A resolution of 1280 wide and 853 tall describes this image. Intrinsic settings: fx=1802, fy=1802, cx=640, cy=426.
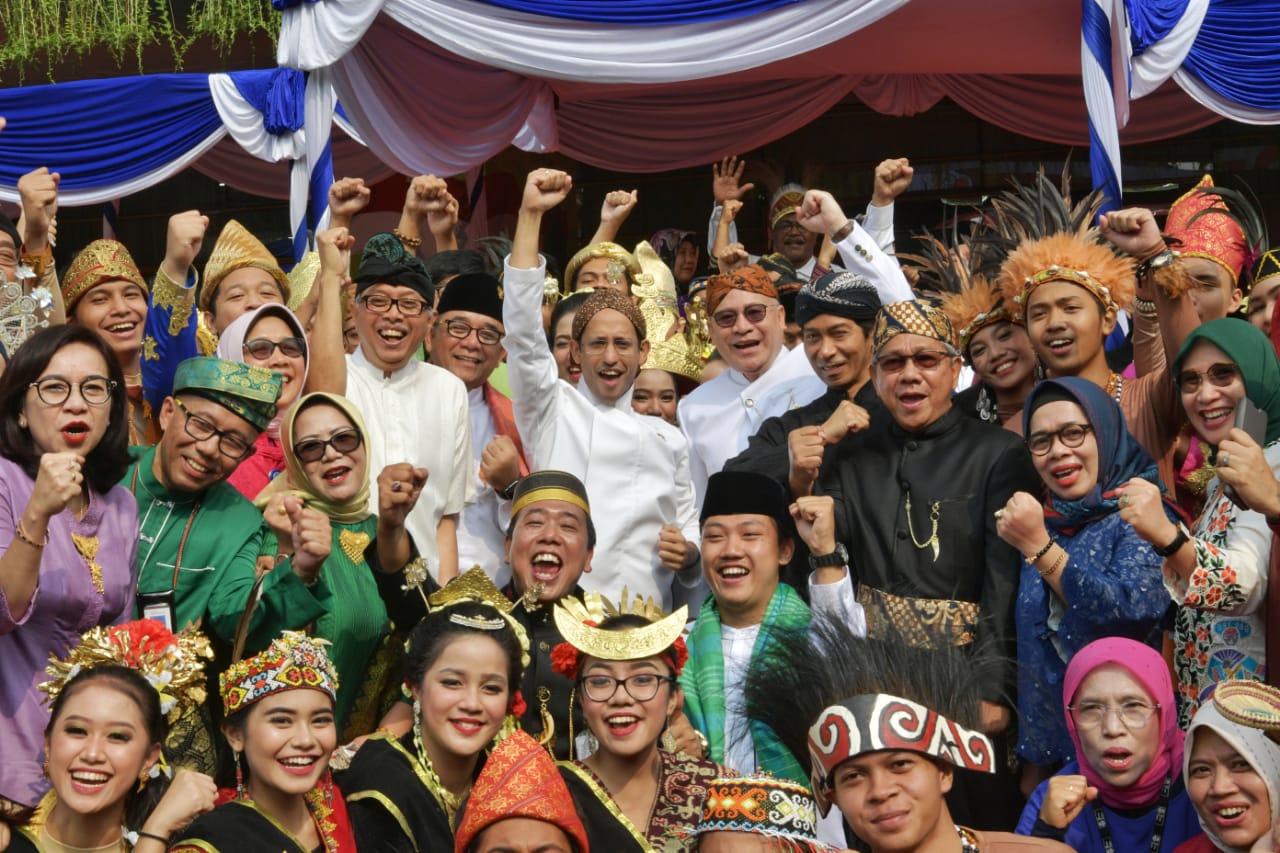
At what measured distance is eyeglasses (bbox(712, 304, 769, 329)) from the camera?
6016 millimetres

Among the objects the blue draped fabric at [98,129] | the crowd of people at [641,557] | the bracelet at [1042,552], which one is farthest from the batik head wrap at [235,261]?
the blue draped fabric at [98,129]

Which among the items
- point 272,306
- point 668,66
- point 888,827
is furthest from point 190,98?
point 888,827

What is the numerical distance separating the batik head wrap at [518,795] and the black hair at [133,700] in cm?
71

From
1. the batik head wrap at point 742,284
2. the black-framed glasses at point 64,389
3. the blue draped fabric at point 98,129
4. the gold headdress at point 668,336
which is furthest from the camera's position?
the blue draped fabric at point 98,129

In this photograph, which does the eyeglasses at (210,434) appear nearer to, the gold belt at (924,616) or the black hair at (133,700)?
the black hair at (133,700)

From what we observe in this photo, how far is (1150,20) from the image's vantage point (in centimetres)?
792

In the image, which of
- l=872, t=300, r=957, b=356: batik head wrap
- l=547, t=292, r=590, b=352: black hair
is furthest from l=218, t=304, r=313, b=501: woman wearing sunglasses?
l=872, t=300, r=957, b=356: batik head wrap

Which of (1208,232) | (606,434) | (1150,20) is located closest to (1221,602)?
(1208,232)

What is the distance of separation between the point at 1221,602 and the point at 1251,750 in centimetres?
50

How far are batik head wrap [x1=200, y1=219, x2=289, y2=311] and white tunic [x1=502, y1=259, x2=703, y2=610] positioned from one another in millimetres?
862

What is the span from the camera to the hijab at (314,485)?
4.82 m

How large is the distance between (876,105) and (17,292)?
6.04 meters

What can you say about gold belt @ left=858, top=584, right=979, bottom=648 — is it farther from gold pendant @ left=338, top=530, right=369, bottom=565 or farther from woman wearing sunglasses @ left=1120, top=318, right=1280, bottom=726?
gold pendant @ left=338, top=530, right=369, bottom=565

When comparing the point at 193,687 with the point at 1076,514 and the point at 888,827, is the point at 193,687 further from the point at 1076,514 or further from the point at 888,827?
the point at 1076,514
